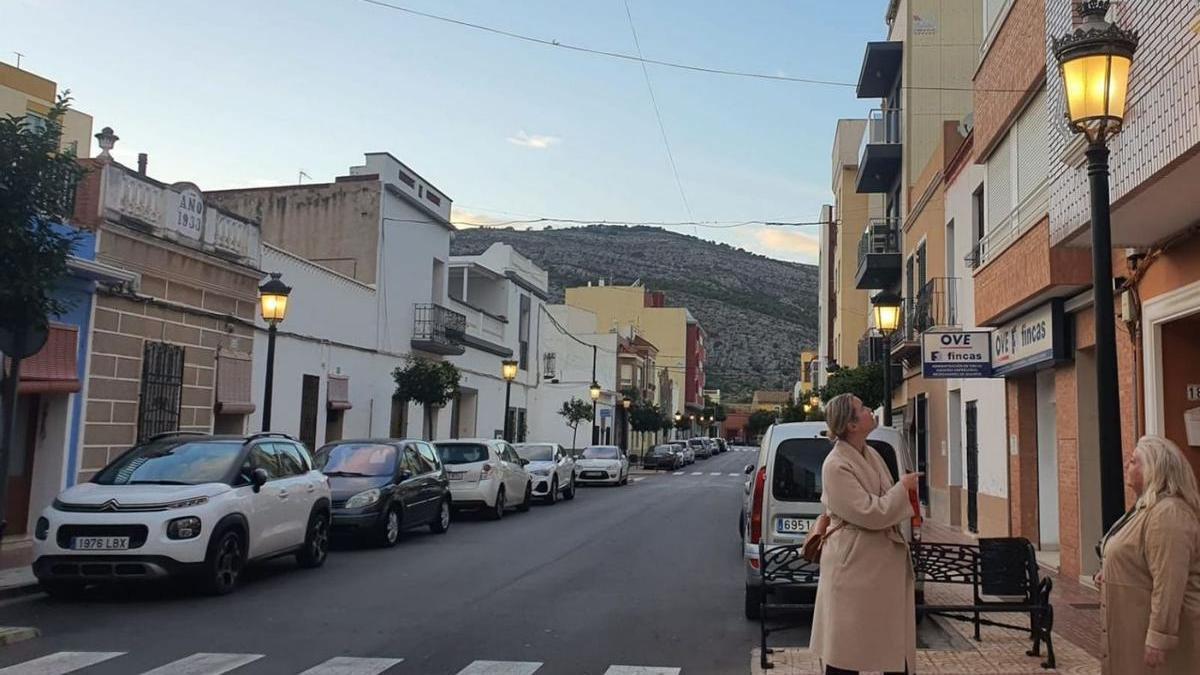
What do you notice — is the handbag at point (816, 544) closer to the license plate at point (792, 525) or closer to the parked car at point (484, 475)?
the license plate at point (792, 525)

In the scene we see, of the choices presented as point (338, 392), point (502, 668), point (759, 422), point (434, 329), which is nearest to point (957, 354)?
point (502, 668)

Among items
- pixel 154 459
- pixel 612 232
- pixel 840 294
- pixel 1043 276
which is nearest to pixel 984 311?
pixel 1043 276

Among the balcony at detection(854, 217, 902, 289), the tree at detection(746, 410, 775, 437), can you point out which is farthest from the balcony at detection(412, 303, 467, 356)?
the tree at detection(746, 410, 775, 437)

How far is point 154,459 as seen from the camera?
36.4ft

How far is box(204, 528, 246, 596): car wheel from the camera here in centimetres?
1014

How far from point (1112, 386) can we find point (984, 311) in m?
8.44

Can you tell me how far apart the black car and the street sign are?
8152 mm

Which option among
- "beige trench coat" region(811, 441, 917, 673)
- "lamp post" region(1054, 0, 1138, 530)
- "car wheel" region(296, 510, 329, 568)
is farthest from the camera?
"car wheel" region(296, 510, 329, 568)

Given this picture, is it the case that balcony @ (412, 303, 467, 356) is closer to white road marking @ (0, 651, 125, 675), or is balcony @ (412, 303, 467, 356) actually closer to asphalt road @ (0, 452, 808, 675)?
asphalt road @ (0, 452, 808, 675)

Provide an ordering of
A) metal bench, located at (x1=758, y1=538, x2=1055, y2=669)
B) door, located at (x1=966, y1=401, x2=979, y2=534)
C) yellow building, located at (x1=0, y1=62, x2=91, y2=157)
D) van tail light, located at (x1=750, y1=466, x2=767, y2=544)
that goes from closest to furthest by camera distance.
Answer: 1. metal bench, located at (x1=758, y1=538, x2=1055, y2=669)
2. van tail light, located at (x1=750, y1=466, x2=767, y2=544)
3. door, located at (x1=966, y1=401, x2=979, y2=534)
4. yellow building, located at (x1=0, y1=62, x2=91, y2=157)

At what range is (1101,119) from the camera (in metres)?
6.40

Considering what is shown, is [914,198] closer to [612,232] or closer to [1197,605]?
[1197,605]

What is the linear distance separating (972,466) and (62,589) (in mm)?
14669

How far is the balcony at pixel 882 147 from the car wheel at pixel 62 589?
23420 millimetres
